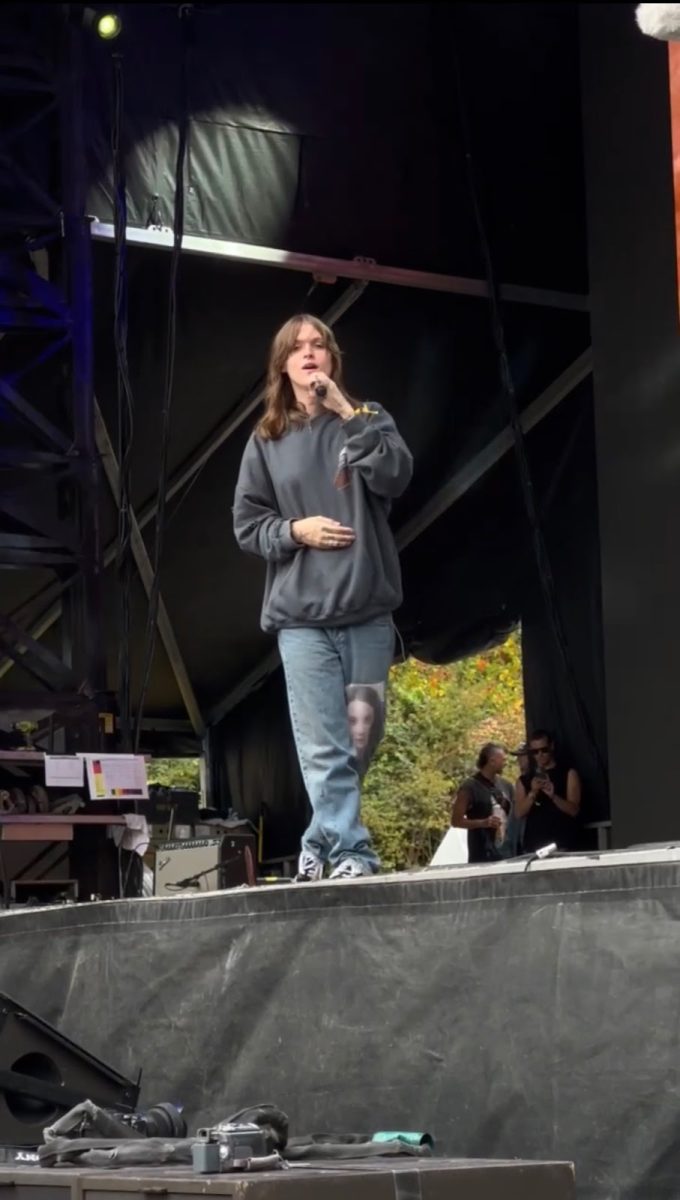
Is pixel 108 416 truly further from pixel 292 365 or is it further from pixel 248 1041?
pixel 248 1041

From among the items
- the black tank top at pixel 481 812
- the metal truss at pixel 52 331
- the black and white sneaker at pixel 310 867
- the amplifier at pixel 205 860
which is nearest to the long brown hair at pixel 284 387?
the black and white sneaker at pixel 310 867

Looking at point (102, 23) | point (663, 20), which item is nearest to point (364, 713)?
point (663, 20)

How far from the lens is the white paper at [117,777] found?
6957 millimetres

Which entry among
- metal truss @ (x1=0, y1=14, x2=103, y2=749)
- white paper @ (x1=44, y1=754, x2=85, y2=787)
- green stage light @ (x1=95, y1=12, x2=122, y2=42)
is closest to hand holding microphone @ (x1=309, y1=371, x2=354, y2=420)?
white paper @ (x1=44, y1=754, x2=85, y2=787)

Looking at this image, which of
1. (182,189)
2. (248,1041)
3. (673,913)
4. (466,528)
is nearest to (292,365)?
(248,1041)

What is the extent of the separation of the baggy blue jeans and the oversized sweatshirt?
2.1 inches

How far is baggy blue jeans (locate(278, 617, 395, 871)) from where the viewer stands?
3.50m

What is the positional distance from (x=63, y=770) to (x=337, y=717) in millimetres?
3490

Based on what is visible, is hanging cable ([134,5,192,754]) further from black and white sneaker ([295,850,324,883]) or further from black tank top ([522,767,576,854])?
black and white sneaker ([295,850,324,883])

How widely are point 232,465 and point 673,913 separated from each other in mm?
6658

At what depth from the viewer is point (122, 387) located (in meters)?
7.81

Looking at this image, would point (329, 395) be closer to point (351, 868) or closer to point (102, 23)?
point (351, 868)

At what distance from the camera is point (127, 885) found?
7.31 meters

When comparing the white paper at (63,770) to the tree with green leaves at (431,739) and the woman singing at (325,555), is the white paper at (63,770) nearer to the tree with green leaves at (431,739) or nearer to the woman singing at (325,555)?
the woman singing at (325,555)
